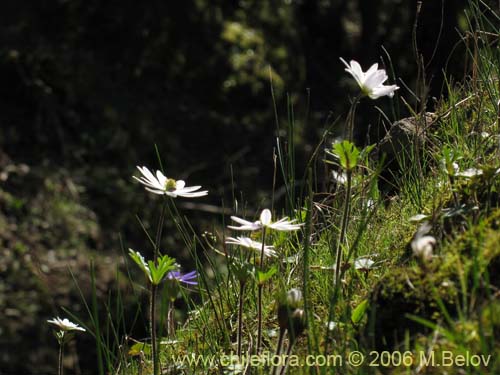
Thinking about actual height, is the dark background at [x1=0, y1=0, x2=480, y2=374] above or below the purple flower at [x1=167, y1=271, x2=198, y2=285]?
below

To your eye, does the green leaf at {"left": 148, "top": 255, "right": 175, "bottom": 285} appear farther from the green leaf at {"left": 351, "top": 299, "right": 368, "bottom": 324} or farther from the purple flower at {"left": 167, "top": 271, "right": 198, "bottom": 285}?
the green leaf at {"left": 351, "top": 299, "right": 368, "bottom": 324}

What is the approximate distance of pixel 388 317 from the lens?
4.55ft

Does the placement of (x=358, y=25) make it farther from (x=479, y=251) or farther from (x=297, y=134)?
(x=479, y=251)

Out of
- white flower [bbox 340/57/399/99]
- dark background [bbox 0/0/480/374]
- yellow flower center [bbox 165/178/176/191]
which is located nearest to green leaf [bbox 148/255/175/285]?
yellow flower center [bbox 165/178/176/191]

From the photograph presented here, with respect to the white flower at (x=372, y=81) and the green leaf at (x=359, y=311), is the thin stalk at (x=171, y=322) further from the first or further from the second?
the white flower at (x=372, y=81)

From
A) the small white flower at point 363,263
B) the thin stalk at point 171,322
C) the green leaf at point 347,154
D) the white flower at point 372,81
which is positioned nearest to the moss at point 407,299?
the small white flower at point 363,263

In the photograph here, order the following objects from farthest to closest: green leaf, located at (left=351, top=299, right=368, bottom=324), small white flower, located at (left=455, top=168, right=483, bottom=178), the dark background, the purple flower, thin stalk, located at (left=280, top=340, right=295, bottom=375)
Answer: the dark background → the purple flower → small white flower, located at (left=455, top=168, right=483, bottom=178) → green leaf, located at (left=351, top=299, right=368, bottom=324) → thin stalk, located at (left=280, top=340, right=295, bottom=375)

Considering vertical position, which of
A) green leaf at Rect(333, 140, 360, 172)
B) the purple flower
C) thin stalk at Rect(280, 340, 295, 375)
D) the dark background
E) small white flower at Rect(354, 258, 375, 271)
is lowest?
the dark background

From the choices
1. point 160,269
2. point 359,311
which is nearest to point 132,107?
point 160,269

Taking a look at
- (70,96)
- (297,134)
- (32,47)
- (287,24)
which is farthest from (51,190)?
(287,24)

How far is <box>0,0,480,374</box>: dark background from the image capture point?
5.22 m

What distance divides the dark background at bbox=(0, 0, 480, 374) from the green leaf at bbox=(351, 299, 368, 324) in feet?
11.6

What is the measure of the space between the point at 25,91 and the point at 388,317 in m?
5.14

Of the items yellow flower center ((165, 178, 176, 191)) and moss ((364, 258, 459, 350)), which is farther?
yellow flower center ((165, 178, 176, 191))
